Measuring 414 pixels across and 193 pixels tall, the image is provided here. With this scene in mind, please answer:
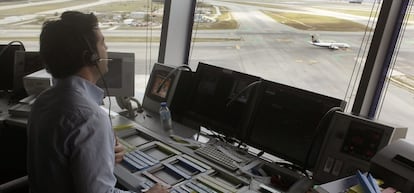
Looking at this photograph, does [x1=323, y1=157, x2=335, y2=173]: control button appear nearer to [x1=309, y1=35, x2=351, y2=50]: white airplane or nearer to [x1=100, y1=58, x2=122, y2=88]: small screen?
[x1=309, y1=35, x2=351, y2=50]: white airplane

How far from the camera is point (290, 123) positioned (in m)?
1.79

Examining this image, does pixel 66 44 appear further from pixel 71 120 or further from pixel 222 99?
pixel 222 99

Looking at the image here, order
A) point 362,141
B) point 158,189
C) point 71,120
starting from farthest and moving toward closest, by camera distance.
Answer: point 362,141
point 158,189
point 71,120

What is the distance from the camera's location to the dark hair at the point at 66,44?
108 centimetres

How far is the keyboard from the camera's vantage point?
170 centimetres

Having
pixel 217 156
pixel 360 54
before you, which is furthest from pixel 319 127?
pixel 360 54

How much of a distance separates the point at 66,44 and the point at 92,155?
0.36 m

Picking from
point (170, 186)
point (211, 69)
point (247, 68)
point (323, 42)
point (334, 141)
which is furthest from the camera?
point (247, 68)

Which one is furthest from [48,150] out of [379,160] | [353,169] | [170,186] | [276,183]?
[353,169]

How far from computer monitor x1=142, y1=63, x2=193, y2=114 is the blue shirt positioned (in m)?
1.18

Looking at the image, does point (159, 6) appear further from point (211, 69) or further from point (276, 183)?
point (276, 183)

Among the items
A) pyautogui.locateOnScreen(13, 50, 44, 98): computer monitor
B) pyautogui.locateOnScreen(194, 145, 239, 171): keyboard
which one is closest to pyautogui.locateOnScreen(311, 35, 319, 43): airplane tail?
pyautogui.locateOnScreen(194, 145, 239, 171): keyboard

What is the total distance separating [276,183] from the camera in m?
1.63

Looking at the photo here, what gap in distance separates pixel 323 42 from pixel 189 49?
123cm
